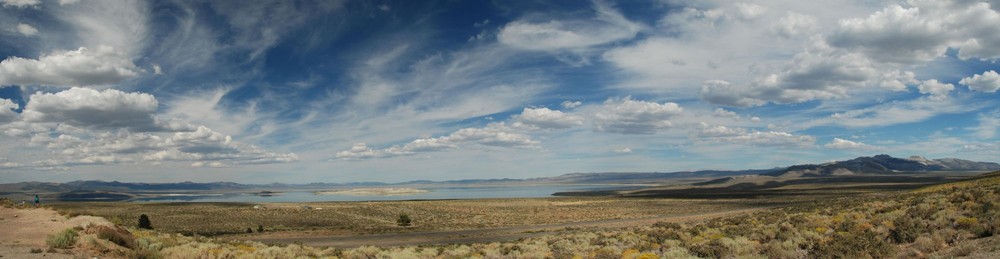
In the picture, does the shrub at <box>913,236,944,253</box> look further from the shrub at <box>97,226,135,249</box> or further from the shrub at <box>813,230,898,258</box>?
the shrub at <box>97,226,135,249</box>

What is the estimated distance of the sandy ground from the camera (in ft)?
46.9

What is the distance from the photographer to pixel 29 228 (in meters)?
20.8

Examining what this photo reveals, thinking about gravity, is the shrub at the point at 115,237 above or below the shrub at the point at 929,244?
above

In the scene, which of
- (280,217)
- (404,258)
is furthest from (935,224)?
(280,217)

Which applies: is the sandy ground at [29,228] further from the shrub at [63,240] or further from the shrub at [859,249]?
the shrub at [859,249]

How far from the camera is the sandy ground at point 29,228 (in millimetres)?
14287

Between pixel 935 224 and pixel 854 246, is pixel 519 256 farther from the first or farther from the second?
pixel 935 224

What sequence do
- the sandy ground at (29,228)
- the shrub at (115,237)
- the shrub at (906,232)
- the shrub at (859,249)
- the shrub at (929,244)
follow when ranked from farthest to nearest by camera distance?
the shrub at (115,237)
the shrub at (906,232)
the sandy ground at (29,228)
the shrub at (929,244)
the shrub at (859,249)

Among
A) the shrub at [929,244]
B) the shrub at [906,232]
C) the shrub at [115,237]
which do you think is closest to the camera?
the shrub at [929,244]

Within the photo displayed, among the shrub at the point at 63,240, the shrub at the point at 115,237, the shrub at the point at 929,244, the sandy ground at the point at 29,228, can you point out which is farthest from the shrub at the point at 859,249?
the shrub at the point at 63,240

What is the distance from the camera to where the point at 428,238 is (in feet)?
143

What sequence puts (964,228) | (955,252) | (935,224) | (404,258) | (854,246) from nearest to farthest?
(955,252) < (854,246) < (964,228) < (935,224) < (404,258)

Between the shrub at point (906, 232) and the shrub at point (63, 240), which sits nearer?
the shrub at point (63, 240)

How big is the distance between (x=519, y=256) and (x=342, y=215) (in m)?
59.1
